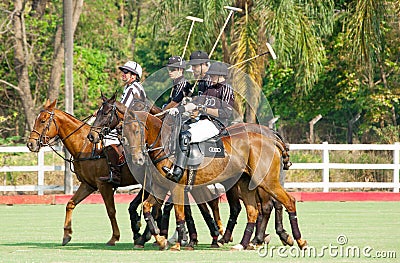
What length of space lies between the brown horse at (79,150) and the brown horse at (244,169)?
121cm

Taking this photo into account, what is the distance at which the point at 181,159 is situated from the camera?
11.7m

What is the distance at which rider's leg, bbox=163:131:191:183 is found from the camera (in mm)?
11672

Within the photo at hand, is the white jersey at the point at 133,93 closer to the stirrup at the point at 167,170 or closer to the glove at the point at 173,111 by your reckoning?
the glove at the point at 173,111

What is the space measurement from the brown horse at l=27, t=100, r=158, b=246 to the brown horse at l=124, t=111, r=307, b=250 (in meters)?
1.21

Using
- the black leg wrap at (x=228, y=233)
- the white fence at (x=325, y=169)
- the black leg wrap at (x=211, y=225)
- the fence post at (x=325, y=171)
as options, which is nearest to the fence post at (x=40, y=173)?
the white fence at (x=325, y=169)

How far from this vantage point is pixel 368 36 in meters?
21.4

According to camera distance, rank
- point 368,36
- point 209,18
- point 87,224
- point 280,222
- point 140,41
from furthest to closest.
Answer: point 140,41, point 209,18, point 368,36, point 87,224, point 280,222

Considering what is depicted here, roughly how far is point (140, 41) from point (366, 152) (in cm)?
2246

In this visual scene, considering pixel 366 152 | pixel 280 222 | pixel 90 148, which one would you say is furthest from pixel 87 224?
pixel 366 152

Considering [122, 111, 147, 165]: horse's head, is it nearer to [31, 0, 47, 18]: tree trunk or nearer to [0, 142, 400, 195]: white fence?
[0, 142, 400, 195]: white fence

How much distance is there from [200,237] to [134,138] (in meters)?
3.28

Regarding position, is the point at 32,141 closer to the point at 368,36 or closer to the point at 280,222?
the point at 280,222

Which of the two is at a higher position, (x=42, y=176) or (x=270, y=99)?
(x=270, y=99)

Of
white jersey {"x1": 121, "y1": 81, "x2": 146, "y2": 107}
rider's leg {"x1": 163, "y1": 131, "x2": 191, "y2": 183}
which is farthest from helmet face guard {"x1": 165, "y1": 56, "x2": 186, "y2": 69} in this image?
rider's leg {"x1": 163, "y1": 131, "x2": 191, "y2": 183}
